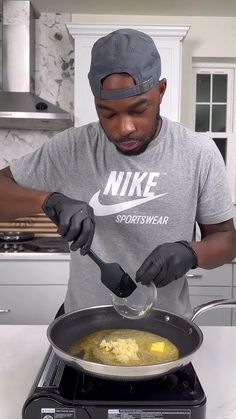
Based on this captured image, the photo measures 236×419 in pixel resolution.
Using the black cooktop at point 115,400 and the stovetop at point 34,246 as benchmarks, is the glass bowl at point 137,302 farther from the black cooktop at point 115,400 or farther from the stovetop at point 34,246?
the stovetop at point 34,246

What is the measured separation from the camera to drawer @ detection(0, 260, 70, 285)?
99.2 inches

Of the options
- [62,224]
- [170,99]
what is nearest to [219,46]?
[170,99]

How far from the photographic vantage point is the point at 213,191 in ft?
3.98

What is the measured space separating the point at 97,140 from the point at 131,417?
81 centimetres

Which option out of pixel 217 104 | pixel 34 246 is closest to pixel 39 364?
pixel 34 246

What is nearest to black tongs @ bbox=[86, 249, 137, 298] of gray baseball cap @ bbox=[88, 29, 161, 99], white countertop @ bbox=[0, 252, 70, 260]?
gray baseball cap @ bbox=[88, 29, 161, 99]

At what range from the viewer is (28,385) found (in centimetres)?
95

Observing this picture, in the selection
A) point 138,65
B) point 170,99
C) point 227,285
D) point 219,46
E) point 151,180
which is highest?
point 219,46

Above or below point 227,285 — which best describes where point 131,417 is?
above

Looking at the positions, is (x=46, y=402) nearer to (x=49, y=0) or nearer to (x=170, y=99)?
(x=170, y=99)

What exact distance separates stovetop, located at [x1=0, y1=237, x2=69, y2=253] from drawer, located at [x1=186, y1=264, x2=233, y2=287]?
77 cm

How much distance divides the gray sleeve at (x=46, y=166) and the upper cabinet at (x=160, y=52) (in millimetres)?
1473

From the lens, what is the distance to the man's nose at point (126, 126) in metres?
0.98

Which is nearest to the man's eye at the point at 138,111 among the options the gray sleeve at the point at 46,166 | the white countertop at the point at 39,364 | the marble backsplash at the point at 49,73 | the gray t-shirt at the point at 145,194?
the gray t-shirt at the point at 145,194
